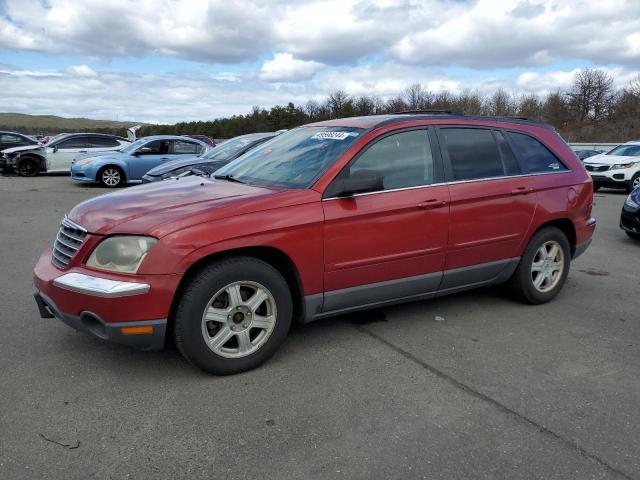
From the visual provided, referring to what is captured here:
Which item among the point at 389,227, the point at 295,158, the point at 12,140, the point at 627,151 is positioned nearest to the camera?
the point at 389,227

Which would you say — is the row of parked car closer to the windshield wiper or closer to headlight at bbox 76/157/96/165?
headlight at bbox 76/157/96/165

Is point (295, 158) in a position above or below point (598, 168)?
above

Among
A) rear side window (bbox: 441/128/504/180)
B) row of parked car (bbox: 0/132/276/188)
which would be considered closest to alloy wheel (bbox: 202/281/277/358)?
rear side window (bbox: 441/128/504/180)

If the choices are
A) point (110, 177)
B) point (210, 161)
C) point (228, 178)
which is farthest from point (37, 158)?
point (228, 178)

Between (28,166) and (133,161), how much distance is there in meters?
5.92

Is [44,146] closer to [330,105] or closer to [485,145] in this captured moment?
[485,145]

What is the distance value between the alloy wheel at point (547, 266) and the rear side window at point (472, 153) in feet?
3.05

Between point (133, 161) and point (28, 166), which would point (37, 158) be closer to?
point (28, 166)

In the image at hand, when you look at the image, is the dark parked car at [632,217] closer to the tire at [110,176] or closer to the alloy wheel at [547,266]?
the alloy wheel at [547,266]

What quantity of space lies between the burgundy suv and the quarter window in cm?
1

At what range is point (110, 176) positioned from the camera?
1594 centimetres

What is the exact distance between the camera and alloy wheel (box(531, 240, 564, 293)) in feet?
Result: 16.7

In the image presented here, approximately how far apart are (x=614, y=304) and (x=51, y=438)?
191 inches

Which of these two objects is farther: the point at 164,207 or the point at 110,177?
the point at 110,177
